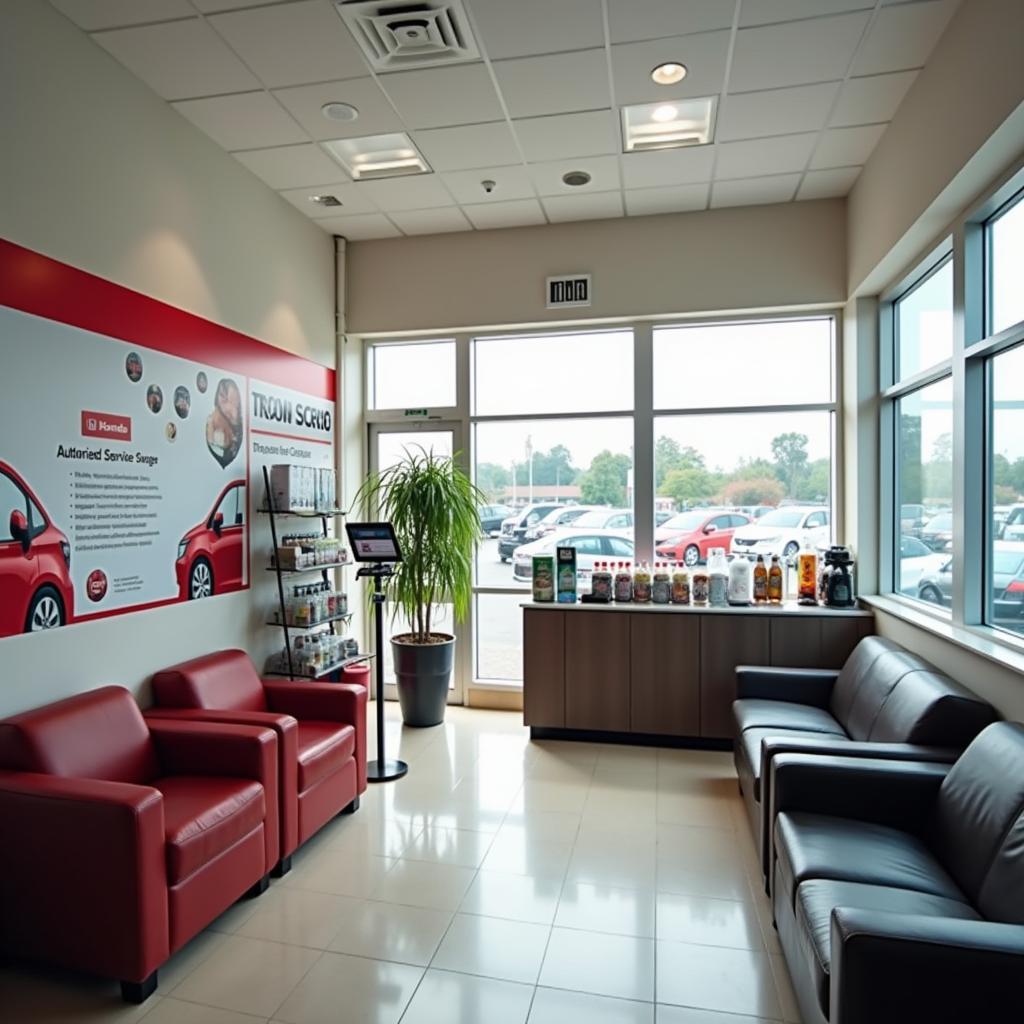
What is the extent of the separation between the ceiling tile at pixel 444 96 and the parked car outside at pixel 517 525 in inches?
111

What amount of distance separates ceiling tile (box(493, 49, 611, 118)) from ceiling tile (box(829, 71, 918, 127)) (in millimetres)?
1250

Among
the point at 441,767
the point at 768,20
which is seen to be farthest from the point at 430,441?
the point at 768,20

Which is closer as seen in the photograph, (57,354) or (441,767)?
(57,354)

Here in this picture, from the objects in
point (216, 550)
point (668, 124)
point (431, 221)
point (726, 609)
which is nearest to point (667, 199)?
point (668, 124)

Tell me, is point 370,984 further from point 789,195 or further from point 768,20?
point 789,195

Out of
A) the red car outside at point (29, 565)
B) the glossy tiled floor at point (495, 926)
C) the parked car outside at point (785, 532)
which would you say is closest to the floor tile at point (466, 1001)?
the glossy tiled floor at point (495, 926)

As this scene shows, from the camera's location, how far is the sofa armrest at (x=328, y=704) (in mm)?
3773

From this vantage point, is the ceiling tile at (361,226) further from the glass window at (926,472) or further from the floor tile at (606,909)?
the floor tile at (606,909)

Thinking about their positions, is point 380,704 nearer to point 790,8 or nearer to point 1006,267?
point 1006,267

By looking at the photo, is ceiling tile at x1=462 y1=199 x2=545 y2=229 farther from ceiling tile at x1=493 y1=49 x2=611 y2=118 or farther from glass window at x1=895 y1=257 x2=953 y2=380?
glass window at x1=895 y1=257 x2=953 y2=380

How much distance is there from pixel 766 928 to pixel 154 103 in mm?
4777

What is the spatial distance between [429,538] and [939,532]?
319 cm

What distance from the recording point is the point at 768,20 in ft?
9.98

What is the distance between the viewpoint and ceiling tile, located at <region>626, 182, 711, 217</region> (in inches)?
185
